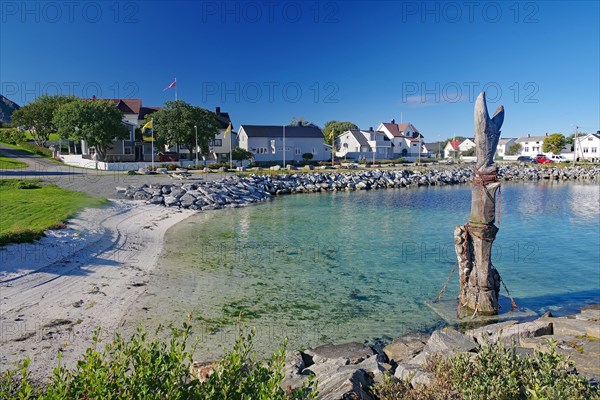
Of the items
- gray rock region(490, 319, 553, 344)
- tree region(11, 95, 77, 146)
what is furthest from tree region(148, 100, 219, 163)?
gray rock region(490, 319, 553, 344)

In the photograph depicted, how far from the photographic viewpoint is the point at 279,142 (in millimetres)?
89000

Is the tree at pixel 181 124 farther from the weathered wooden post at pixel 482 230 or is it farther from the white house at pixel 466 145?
the white house at pixel 466 145

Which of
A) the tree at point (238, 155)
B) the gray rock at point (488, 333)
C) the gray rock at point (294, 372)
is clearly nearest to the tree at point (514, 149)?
the tree at point (238, 155)

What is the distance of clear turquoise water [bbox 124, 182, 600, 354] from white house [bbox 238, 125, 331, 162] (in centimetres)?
5568

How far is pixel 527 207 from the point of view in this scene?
126ft

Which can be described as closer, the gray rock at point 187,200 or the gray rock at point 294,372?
the gray rock at point 294,372

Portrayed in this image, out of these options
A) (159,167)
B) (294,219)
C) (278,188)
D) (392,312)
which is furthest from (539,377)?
(159,167)

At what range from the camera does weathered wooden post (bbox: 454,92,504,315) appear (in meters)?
11.2

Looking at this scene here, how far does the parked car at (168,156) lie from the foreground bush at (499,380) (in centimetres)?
7118

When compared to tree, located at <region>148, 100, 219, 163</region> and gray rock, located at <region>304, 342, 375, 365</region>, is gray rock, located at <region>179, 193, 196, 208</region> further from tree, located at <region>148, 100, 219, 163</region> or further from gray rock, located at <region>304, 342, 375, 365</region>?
tree, located at <region>148, 100, 219, 163</region>

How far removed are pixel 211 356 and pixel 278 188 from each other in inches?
1565

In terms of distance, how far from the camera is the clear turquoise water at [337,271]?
11.4 meters

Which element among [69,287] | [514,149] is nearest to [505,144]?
[514,149]

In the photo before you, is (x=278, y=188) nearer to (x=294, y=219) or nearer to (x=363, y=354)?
(x=294, y=219)
